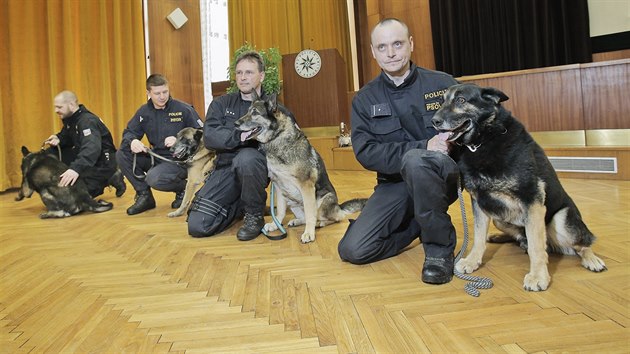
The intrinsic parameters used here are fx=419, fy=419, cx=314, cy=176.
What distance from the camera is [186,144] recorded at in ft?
12.1

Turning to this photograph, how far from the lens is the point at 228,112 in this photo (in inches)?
115

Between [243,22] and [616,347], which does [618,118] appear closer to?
[616,347]

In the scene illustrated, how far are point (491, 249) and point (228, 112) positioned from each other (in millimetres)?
1886

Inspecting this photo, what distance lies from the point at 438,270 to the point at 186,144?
2.62 meters

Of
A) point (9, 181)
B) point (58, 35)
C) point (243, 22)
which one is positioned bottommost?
point (9, 181)

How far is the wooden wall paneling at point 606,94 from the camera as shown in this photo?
4.57 metres

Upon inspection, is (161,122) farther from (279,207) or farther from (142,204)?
(279,207)

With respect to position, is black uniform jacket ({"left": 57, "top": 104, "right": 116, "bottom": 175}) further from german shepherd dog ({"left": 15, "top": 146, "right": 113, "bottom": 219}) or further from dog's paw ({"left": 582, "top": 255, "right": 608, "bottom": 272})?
dog's paw ({"left": 582, "top": 255, "right": 608, "bottom": 272})

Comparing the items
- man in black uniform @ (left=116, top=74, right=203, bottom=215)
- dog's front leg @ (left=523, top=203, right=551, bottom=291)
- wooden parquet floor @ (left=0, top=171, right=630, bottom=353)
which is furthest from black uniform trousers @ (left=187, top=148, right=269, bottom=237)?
dog's front leg @ (left=523, top=203, right=551, bottom=291)

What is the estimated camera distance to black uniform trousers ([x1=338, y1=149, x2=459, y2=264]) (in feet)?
5.88

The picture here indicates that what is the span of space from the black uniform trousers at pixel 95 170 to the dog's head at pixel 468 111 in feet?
12.5

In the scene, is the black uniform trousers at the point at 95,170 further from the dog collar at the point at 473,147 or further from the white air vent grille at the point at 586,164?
the white air vent grille at the point at 586,164

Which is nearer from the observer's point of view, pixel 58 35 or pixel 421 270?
pixel 421 270

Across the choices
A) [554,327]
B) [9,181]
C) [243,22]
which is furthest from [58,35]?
[554,327]
